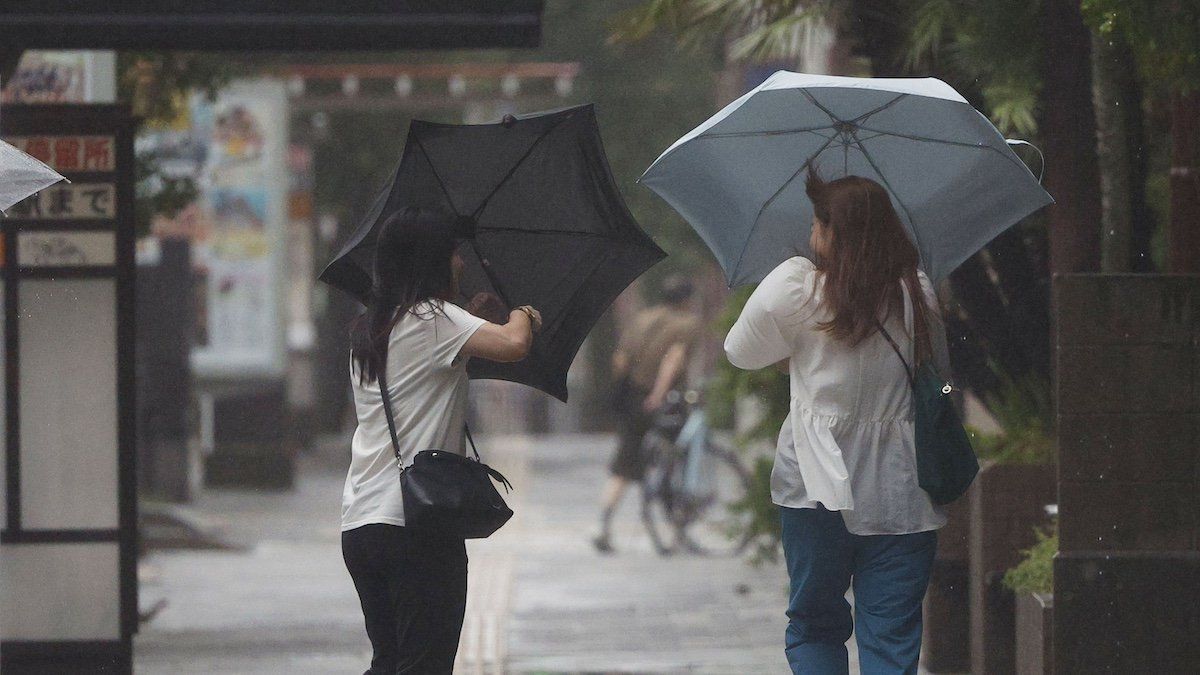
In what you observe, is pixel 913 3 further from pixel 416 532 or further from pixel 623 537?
pixel 623 537

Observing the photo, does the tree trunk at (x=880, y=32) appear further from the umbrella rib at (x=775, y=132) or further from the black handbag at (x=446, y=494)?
the black handbag at (x=446, y=494)

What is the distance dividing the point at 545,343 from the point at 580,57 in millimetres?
18712

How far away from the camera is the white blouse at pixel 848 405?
15.7 feet

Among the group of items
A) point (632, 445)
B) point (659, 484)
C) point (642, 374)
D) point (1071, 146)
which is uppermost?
point (1071, 146)

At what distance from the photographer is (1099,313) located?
18.4ft

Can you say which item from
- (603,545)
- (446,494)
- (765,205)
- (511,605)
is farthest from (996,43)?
(603,545)

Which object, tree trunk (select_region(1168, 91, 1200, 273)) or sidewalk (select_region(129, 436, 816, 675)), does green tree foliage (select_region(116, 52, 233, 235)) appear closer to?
sidewalk (select_region(129, 436, 816, 675))

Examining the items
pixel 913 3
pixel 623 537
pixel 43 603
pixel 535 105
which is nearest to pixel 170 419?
pixel 623 537

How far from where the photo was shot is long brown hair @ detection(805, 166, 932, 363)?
4758 millimetres

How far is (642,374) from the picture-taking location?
43.7 feet

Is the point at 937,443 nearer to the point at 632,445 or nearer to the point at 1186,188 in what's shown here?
the point at 1186,188

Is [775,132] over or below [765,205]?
over

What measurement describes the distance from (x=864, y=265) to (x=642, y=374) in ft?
28.0

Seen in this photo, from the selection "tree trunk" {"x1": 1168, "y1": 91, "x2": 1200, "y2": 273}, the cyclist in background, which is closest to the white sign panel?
"tree trunk" {"x1": 1168, "y1": 91, "x2": 1200, "y2": 273}
